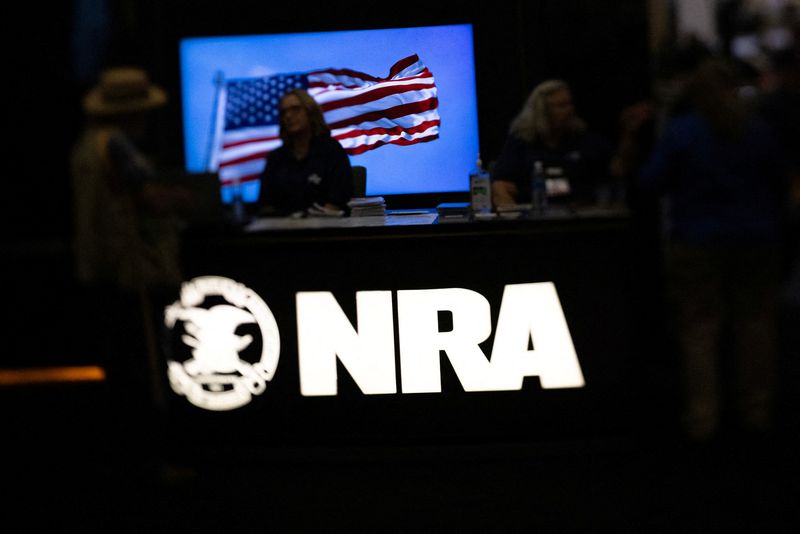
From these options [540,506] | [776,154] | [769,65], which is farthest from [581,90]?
[540,506]

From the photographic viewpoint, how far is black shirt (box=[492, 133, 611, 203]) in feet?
15.8

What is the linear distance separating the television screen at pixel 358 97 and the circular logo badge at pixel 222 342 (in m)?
2.72

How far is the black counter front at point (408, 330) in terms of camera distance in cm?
465

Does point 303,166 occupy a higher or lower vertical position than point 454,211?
higher

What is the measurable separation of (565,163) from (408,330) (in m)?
1.18

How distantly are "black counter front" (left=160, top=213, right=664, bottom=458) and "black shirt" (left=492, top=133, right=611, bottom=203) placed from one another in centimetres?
23

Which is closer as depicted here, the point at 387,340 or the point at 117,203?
the point at 117,203

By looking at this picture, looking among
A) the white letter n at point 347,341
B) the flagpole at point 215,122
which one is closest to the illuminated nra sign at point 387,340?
the white letter n at point 347,341

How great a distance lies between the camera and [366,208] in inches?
219

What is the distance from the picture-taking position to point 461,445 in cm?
475

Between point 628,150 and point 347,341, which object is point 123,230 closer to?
point 347,341

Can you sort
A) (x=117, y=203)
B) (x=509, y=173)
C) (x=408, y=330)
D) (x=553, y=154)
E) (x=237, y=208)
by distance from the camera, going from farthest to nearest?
(x=509, y=173) < (x=553, y=154) < (x=237, y=208) < (x=408, y=330) < (x=117, y=203)

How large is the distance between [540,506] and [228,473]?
1465mm

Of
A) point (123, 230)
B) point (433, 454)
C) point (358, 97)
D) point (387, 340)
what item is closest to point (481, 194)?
point (387, 340)
